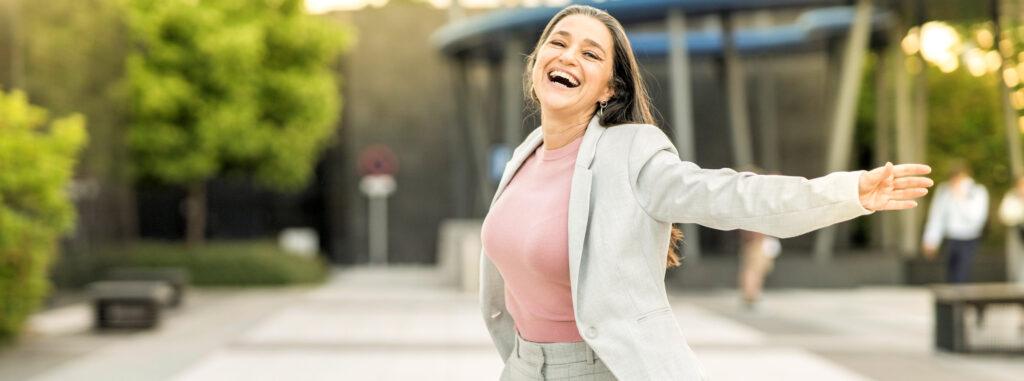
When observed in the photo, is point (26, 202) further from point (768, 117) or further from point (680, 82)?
point (768, 117)

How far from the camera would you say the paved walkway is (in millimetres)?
9648

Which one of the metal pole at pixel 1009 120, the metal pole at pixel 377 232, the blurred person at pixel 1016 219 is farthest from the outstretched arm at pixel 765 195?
the metal pole at pixel 377 232

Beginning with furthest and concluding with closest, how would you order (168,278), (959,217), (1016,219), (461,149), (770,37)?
(461,149)
(770,37)
(168,278)
(959,217)
(1016,219)

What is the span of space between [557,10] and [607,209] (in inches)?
683

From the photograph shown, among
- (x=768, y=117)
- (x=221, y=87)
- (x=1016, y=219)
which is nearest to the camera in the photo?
(x=1016, y=219)

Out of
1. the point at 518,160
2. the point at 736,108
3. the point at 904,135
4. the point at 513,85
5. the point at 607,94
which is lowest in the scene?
the point at 518,160

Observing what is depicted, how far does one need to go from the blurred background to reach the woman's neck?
662 centimetres

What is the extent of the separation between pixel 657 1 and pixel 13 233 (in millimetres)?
10252

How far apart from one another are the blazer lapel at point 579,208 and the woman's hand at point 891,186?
60 centimetres

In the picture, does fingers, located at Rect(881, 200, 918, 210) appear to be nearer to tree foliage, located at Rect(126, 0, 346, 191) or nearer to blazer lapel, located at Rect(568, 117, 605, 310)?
blazer lapel, located at Rect(568, 117, 605, 310)

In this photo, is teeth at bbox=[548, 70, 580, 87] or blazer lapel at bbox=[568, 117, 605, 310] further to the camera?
teeth at bbox=[548, 70, 580, 87]

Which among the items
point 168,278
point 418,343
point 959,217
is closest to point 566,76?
point 418,343

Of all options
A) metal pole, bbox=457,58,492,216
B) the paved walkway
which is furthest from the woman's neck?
metal pole, bbox=457,58,492,216

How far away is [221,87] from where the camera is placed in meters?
22.6
